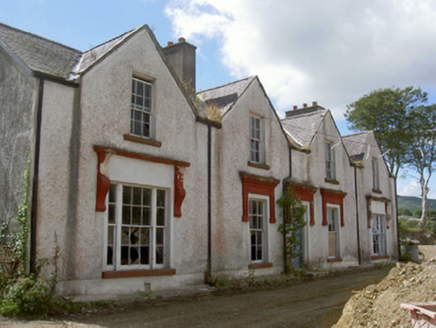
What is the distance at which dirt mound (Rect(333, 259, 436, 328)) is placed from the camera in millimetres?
7465

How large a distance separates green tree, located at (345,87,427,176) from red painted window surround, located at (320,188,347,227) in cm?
1967

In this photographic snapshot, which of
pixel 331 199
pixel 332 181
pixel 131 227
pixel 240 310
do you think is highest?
pixel 332 181

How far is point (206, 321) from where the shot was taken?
358 inches

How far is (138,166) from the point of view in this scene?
11.7m

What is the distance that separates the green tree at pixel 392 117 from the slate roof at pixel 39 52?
31035mm

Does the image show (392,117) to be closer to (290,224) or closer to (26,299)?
(290,224)

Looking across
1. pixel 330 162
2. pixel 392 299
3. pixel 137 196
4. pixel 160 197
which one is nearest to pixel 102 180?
pixel 137 196

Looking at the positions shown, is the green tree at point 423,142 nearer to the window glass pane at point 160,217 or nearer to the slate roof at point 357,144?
the slate roof at point 357,144

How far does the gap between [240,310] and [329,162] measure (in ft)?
38.2

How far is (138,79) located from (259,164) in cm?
536

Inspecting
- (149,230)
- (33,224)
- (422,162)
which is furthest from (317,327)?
(422,162)

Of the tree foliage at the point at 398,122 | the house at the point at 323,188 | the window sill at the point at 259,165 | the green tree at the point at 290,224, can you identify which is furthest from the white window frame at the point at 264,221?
the tree foliage at the point at 398,122

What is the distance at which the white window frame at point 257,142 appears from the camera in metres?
16.1

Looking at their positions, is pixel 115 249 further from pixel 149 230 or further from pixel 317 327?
pixel 317 327
